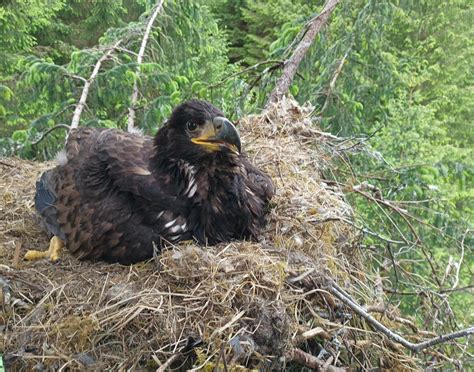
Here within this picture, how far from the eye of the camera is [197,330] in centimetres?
264

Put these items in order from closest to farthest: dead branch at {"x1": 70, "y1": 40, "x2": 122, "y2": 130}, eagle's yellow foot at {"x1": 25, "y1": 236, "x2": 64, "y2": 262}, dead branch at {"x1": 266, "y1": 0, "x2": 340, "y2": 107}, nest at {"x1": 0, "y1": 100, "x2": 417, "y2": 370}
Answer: nest at {"x1": 0, "y1": 100, "x2": 417, "y2": 370} → eagle's yellow foot at {"x1": 25, "y1": 236, "x2": 64, "y2": 262} → dead branch at {"x1": 70, "y1": 40, "x2": 122, "y2": 130} → dead branch at {"x1": 266, "y1": 0, "x2": 340, "y2": 107}

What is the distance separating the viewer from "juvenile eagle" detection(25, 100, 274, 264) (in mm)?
3250

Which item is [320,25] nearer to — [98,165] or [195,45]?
[195,45]

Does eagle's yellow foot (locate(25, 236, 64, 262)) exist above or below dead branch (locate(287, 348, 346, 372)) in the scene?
below

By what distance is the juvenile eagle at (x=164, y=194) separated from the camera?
10.7 ft

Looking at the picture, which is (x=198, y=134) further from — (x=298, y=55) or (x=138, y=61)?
(x=298, y=55)

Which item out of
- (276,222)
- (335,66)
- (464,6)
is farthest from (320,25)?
(464,6)

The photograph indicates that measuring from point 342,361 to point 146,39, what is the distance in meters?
4.05

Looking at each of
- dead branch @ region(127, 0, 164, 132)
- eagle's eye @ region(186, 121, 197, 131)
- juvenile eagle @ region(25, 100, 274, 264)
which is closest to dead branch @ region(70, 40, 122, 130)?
dead branch @ region(127, 0, 164, 132)

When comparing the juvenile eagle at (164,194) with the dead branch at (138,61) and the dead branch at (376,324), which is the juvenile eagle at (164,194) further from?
the dead branch at (138,61)

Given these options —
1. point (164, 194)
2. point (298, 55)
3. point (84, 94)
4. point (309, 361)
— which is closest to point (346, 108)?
point (298, 55)

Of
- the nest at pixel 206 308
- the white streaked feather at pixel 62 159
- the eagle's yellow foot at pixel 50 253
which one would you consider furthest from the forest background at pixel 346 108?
the eagle's yellow foot at pixel 50 253

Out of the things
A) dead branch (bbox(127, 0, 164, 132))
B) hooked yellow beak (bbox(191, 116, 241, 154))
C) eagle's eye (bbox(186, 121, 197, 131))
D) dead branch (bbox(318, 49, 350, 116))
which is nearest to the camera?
hooked yellow beak (bbox(191, 116, 241, 154))

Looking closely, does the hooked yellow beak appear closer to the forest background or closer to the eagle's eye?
the eagle's eye
